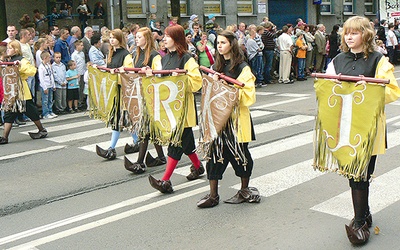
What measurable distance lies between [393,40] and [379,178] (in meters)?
18.0

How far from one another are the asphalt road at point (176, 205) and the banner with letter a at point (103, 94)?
2.40 ft

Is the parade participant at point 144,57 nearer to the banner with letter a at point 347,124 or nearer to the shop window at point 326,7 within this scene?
the banner with letter a at point 347,124

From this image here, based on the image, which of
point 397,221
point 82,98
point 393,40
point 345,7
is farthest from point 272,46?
point 345,7

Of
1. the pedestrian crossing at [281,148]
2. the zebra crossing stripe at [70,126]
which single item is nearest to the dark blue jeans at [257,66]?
the pedestrian crossing at [281,148]

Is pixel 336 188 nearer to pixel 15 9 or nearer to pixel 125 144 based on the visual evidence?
pixel 125 144

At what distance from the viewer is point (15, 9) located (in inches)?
779

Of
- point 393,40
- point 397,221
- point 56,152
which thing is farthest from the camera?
point 393,40

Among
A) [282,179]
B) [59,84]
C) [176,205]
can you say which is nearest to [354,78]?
[176,205]

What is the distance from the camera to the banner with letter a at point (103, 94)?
24.9 ft

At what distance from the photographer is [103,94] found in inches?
305

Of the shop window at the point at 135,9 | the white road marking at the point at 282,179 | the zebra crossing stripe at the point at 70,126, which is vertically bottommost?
the white road marking at the point at 282,179

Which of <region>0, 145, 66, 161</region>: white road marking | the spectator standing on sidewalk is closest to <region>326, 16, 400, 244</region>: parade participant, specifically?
<region>0, 145, 66, 161</region>: white road marking

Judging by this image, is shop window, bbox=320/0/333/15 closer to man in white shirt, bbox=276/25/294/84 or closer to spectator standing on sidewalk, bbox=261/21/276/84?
man in white shirt, bbox=276/25/294/84

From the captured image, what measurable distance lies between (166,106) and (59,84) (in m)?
7.03
